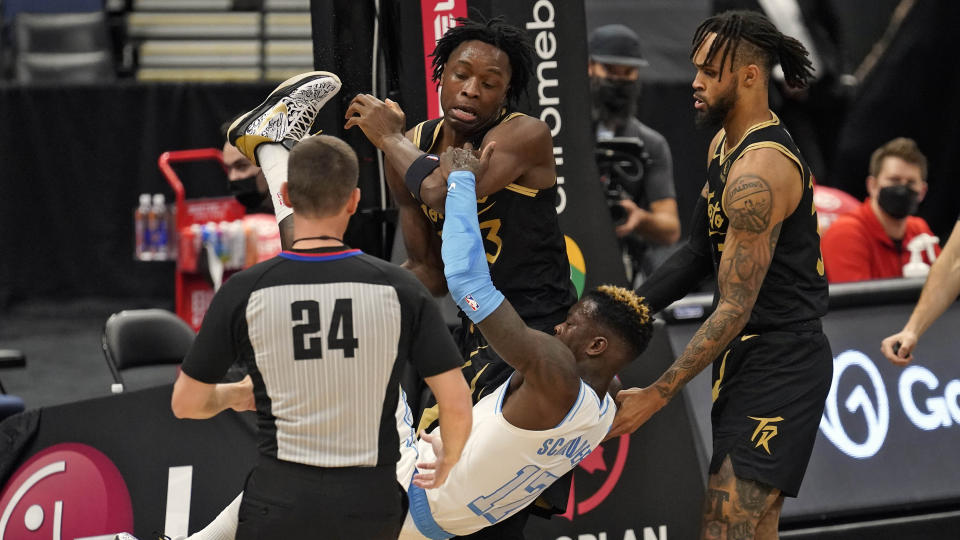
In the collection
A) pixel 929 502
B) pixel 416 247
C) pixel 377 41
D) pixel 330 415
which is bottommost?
pixel 929 502

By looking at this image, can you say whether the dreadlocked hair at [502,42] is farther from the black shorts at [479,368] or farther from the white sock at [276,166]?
the black shorts at [479,368]

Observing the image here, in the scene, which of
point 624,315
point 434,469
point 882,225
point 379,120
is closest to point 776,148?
point 624,315

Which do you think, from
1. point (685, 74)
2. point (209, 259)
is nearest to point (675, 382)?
point (209, 259)

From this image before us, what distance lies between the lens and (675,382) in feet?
12.9

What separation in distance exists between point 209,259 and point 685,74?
565 centimetres

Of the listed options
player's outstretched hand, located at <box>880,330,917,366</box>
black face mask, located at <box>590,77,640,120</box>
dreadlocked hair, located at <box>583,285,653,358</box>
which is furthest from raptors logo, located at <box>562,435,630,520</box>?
black face mask, located at <box>590,77,640,120</box>

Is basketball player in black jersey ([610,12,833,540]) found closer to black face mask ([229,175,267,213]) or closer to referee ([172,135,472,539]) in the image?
referee ([172,135,472,539])

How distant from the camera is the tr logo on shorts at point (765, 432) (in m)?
3.89

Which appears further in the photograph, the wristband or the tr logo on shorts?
the tr logo on shorts

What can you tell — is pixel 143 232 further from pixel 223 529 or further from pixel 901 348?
pixel 901 348

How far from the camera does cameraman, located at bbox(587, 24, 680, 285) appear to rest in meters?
6.86

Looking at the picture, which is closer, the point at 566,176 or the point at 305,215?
the point at 305,215

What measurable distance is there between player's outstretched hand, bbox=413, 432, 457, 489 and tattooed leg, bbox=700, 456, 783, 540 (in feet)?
3.24

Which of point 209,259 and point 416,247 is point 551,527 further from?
point 209,259
